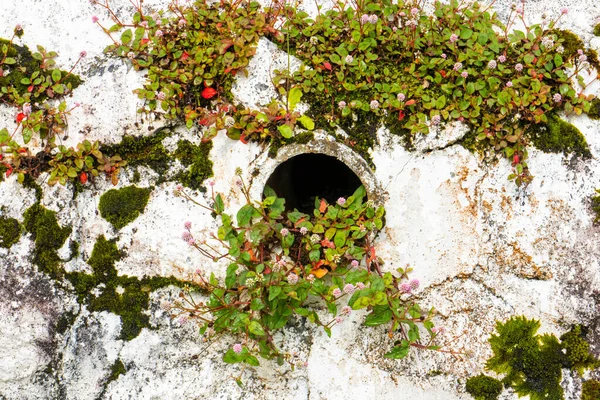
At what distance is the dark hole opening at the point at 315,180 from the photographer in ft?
15.8

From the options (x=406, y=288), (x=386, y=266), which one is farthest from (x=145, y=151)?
(x=406, y=288)

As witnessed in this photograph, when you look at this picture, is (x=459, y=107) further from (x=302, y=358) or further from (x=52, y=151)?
(x=52, y=151)

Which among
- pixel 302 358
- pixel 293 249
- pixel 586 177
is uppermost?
pixel 586 177

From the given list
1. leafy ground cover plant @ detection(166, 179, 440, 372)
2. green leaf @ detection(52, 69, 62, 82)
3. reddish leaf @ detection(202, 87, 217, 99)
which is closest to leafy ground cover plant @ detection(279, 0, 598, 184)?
reddish leaf @ detection(202, 87, 217, 99)

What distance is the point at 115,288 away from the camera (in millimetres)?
3586

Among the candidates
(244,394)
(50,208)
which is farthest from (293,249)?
(50,208)

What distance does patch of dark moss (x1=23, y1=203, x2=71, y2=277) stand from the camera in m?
3.52

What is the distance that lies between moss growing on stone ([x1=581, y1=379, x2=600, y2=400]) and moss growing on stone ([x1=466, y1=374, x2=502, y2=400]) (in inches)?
21.2

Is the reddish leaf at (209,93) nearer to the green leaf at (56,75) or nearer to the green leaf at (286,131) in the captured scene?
the green leaf at (286,131)

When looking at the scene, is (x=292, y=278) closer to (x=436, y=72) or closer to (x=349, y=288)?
(x=349, y=288)

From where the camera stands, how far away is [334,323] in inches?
140

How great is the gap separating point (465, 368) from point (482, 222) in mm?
968

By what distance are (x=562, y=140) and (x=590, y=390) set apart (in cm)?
164

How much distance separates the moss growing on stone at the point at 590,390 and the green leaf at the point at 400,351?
1.21 m
